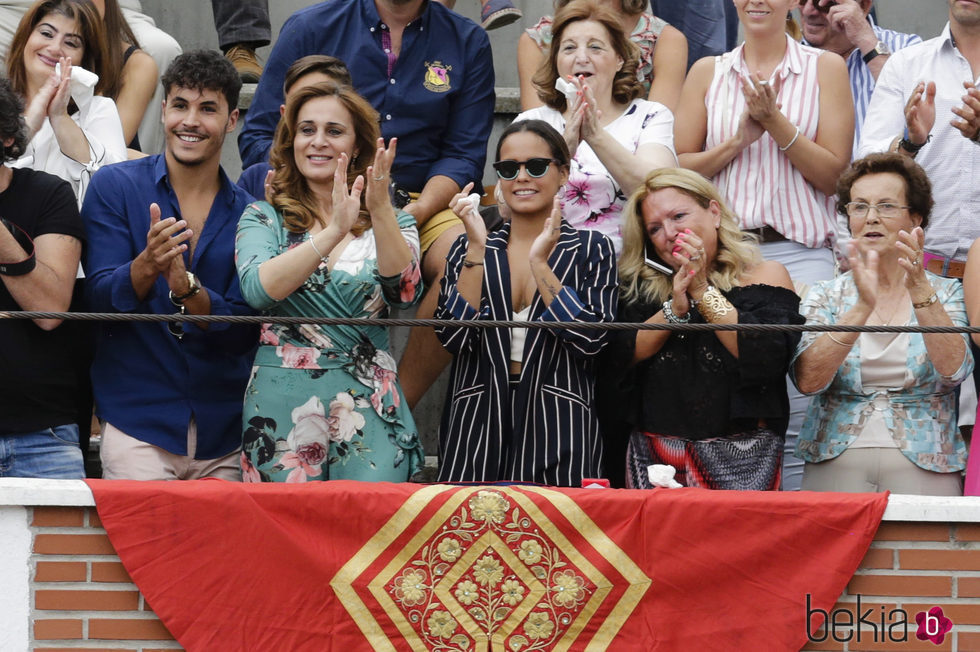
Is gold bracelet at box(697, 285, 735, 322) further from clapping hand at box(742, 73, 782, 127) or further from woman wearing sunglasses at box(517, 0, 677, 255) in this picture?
clapping hand at box(742, 73, 782, 127)

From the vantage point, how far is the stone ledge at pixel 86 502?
4.10m

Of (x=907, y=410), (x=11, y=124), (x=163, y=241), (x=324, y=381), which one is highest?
(x=11, y=124)

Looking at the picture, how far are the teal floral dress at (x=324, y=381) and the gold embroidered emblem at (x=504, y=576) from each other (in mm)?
443

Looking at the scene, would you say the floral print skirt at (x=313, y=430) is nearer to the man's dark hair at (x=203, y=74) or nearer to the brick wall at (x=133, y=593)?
the brick wall at (x=133, y=593)

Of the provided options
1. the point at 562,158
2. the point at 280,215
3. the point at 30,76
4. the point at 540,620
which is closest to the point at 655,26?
the point at 562,158

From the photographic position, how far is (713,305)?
457 centimetres

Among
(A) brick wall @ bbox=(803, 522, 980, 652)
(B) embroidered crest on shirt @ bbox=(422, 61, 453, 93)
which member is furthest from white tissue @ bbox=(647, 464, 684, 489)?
(B) embroidered crest on shirt @ bbox=(422, 61, 453, 93)

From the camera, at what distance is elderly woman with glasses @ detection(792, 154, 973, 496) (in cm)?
450

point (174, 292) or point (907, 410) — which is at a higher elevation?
point (174, 292)

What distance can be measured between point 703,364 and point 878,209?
0.79 metres

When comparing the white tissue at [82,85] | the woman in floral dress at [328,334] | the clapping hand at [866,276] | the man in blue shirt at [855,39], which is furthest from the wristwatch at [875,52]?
the white tissue at [82,85]

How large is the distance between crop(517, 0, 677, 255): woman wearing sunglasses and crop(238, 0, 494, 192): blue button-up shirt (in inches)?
15.5

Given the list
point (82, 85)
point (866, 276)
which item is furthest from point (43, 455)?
point (866, 276)

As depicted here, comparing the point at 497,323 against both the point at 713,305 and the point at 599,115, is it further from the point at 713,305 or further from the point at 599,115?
the point at 599,115
